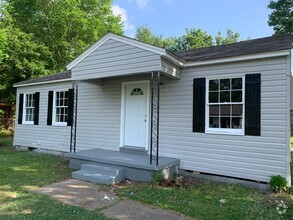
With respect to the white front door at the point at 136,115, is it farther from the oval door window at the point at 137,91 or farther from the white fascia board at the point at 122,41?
the white fascia board at the point at 122,41

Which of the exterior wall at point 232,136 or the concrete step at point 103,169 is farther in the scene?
the concrete step at point 103,169

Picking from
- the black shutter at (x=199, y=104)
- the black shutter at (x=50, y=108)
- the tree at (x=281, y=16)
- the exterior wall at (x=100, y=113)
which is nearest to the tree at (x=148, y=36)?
the tree at (x=281, y=16)

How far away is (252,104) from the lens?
214 inches

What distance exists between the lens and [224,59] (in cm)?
580

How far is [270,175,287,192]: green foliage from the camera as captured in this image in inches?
195

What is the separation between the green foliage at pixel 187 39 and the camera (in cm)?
3172

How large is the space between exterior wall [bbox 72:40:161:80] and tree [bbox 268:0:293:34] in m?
16.0

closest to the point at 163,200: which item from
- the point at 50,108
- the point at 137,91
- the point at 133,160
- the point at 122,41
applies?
the point at 133,160

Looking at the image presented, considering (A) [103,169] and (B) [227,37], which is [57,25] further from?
(B) [227,37]

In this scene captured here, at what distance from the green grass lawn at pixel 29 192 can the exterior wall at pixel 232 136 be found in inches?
126

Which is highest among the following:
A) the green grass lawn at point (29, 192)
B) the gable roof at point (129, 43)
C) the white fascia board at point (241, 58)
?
the gable roof at point (129, 43)

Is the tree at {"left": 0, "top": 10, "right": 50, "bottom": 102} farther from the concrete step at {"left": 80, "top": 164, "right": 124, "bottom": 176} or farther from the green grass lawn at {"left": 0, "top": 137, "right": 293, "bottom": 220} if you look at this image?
the concrete step at {"left": 80, "top": 164, "right": 124, "bottom": 176}

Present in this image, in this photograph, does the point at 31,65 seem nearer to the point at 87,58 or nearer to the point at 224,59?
the point at 87,58

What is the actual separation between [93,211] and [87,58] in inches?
184
